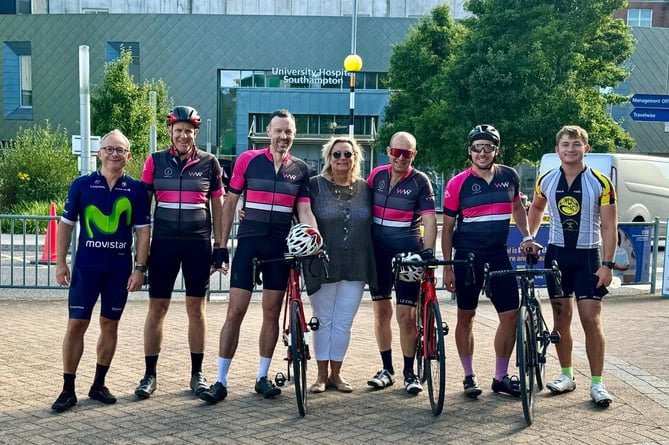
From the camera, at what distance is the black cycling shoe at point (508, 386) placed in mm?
6531

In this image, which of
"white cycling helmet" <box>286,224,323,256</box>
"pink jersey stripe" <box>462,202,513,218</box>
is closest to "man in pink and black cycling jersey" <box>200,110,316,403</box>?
"white cycling helmet" <box>286,224,323,256</box>

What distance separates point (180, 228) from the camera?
252 inches

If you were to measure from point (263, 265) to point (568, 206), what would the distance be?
2318 mm

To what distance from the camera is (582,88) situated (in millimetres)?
30531

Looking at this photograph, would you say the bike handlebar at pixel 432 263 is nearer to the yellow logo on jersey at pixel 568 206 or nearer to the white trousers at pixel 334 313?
the white trousers at pixel 334 313

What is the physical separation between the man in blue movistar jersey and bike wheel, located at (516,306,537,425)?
8.79ft

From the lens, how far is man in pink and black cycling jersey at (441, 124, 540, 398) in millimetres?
6512

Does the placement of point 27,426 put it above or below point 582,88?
below

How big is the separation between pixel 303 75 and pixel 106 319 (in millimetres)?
48471

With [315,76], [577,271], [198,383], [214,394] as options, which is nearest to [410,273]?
[577,271]

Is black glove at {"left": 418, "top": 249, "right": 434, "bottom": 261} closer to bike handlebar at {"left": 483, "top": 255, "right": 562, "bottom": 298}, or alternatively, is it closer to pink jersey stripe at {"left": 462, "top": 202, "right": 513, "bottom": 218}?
bike handlebar at {"left": 483, "top": 255, "right": 562, "bottom": 298}

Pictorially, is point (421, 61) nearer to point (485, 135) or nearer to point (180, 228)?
point (485, 135)

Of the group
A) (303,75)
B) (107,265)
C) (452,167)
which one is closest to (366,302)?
(107,265)

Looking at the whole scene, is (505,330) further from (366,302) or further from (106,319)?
(366,302)
